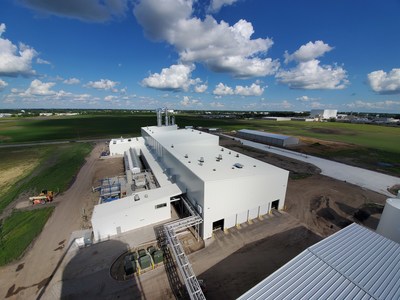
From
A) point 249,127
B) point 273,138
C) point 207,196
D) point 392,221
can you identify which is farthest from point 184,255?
point 249,127

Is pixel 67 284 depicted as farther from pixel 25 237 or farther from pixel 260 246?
pixel 260 246

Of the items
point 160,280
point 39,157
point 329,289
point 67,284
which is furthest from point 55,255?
point 39,157

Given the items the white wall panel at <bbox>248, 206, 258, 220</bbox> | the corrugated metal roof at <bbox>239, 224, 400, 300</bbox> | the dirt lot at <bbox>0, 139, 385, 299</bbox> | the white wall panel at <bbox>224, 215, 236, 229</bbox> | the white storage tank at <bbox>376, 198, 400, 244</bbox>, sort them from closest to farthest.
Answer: the corrugated metal roof at <bbox>239, 224, 400, 300</bbox>, the dirt lot at <bbox>0, 139, 385, 299</bbox>, the white storage tank at <bbox>376, 198, 400, 244</bbox>, the white wall panel at <bbox>224, 215, 236, 229</bbox>, the white wall panel at <bbox>248, 206, 258, 220</bbox>


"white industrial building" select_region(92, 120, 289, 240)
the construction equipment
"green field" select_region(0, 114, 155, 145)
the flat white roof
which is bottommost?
"green field" select_region(0, 114, 155, 145)

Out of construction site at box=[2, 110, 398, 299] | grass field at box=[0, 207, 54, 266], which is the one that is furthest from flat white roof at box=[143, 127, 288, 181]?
grass field at box=[0, 207, 54, 266]

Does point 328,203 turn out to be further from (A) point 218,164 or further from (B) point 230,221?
(A) point 218,164

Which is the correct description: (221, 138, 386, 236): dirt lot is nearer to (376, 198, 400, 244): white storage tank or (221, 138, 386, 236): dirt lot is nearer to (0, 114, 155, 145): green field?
(376, 198, 400, 244): white storage tank

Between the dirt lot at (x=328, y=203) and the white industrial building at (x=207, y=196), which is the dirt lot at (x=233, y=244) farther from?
the white industrial building at (x=207, y=196)
